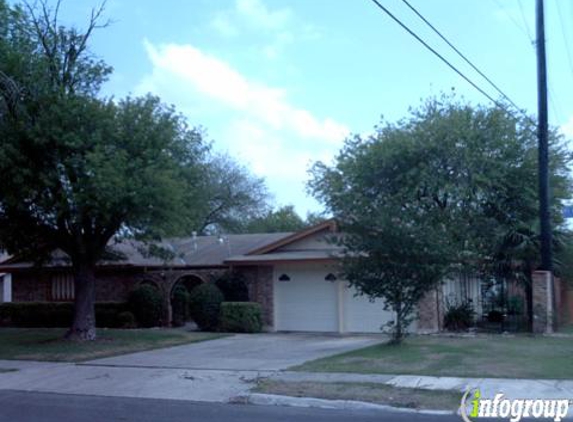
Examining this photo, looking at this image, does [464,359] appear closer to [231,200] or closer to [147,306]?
[147,306]

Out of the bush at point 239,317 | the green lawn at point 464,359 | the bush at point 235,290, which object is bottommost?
the green lawn at point 464,359

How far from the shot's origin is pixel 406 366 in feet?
51.6

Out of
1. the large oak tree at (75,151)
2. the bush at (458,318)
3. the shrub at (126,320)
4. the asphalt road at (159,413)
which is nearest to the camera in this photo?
the asphalt road at (159,413)

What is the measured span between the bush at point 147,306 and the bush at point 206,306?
2.43m

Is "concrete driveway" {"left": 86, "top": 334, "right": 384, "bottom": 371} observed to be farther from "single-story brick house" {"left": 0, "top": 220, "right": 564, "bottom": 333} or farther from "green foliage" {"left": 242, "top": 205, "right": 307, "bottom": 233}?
"green foliage" {"left": 242, "top": 205, "right": 307, "bottom": 233}

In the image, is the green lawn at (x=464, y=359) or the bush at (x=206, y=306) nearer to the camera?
the green lawn at (x=464, y=359)

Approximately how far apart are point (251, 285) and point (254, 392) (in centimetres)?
1442

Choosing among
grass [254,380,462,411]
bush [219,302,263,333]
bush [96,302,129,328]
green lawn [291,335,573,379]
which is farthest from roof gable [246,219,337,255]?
grass [254,380,462,411]

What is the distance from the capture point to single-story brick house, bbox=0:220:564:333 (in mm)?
25484

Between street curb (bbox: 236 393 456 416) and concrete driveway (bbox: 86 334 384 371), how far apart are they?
10.8 ft

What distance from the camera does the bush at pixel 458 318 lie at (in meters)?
25.1

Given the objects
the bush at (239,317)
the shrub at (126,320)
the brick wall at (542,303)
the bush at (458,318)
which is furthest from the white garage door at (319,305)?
the shrub at (126,320)

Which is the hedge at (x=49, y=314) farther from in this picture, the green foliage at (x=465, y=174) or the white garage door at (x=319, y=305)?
the green foliage at (x=465, y=174)

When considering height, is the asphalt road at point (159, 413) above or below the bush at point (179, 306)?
below
